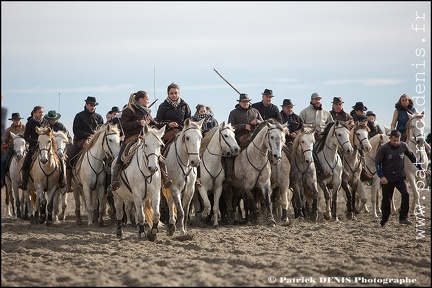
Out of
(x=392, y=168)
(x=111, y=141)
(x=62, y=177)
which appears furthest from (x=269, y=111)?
(x=62, y=177)

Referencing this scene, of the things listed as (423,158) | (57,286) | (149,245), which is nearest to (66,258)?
(149,245)

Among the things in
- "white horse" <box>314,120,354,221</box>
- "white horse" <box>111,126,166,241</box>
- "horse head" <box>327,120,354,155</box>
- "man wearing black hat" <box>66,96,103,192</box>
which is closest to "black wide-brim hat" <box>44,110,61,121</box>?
"man wearing black hat" <box>66,96,103,192</box>

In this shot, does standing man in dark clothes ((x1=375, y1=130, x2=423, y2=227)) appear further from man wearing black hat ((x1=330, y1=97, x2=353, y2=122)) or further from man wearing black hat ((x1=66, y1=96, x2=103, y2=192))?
man wearing black hat ((x1=66, y1=96, x2=103, y2=192))

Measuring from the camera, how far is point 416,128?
18.5 m

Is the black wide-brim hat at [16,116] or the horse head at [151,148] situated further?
the black wide-brim hat at [16,116]

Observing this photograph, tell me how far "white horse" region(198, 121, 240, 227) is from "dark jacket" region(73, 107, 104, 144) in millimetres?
2795

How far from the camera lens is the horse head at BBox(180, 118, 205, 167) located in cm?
1363

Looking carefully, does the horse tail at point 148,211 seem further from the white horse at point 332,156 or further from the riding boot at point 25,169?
the white horse at point 332,156

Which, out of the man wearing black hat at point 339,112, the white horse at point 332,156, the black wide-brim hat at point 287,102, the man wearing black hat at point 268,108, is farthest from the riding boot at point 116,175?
the man wearing black hat at point 339,112

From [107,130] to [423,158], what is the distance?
815cm

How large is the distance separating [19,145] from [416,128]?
10027 millimetres

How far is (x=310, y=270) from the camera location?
10.1m

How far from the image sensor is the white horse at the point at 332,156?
698 inches

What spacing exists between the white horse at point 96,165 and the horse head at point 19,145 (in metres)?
2.24
